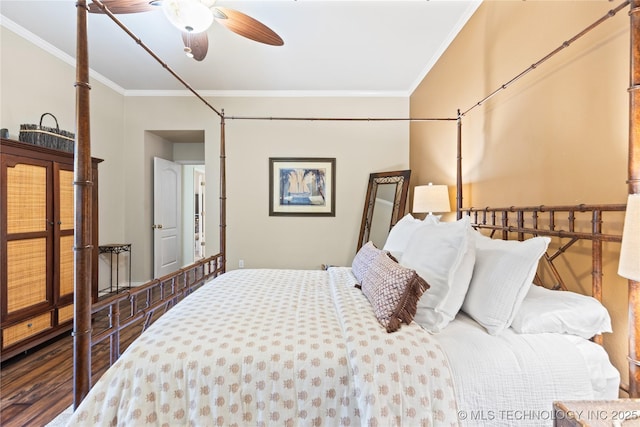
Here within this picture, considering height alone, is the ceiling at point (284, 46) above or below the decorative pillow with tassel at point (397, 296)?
above

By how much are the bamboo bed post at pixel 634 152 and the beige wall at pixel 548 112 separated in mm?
255

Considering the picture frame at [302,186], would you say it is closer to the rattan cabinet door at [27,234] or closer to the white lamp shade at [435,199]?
the white lamp shade at [435,199]

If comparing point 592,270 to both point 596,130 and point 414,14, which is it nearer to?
point 596,130

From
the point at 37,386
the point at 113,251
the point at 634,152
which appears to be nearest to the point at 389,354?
the point at 634,152

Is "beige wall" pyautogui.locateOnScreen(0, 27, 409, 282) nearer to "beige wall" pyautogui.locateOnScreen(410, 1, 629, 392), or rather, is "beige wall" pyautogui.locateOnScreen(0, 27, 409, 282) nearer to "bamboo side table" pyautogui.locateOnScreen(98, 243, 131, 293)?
"bamboo side table" pyautogui.locateOnScreen(98, 243, 131, 293)

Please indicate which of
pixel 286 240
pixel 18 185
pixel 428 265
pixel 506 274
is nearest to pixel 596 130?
pixel 506 274

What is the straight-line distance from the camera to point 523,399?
996 mm

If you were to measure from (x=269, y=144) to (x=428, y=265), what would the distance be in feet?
10.2

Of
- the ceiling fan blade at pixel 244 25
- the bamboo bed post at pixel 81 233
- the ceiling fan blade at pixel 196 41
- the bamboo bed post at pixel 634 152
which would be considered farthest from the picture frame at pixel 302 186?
the bamboo bed post at pixel 634 152

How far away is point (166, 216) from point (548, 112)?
4.75m

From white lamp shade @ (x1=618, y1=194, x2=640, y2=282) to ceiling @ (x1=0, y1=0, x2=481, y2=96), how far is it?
2.18m

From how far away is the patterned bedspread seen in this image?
94 centimetres

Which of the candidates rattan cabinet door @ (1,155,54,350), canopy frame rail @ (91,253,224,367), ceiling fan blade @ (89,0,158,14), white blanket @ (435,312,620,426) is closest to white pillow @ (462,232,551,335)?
white blanket @ (435,312,620,426)

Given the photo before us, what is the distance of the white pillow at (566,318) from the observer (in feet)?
3.61
